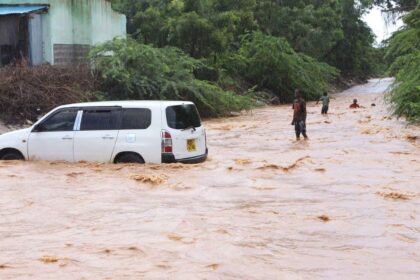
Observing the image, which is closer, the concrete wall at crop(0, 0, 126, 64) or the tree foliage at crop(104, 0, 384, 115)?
the concrete wall at crop(0, 0, 126, 64)

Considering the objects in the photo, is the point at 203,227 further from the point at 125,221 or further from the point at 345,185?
the point at 345,185

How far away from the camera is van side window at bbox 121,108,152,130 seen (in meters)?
11.4

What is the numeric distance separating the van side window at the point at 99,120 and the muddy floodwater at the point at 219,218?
742 mm

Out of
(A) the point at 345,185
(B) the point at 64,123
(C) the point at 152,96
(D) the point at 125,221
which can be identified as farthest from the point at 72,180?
(C) the point at 152,96

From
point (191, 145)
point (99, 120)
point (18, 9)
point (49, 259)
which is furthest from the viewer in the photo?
point (18, 9)

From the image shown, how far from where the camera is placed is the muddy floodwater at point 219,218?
21.3 feet

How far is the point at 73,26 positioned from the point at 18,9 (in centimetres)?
259

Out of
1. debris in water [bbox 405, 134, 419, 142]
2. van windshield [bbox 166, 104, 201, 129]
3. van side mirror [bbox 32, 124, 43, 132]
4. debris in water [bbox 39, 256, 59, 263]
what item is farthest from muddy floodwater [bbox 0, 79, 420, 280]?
debris in water [bbox 405, 134, 419, 142]

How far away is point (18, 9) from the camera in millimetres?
22922

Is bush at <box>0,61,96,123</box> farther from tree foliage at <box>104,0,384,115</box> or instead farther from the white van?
the white van

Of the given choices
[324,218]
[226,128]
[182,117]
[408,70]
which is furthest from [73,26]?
[324,218]

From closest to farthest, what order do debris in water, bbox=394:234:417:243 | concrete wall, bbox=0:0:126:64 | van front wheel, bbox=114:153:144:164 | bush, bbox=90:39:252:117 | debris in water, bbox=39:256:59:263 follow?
debris in water, bbox=39:256:59:263 → debris in water, bbox=394:234:417:243 → van front wheel, bbox=114:153:144:164 → concrete wall, bbox=0:0:126:64 → bush, bbox=90:39:252:117

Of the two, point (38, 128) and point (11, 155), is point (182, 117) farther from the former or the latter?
point (11, 155)

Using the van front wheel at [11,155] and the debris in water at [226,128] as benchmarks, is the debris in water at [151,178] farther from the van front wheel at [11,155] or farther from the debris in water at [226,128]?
the debris in water at [226,128]
